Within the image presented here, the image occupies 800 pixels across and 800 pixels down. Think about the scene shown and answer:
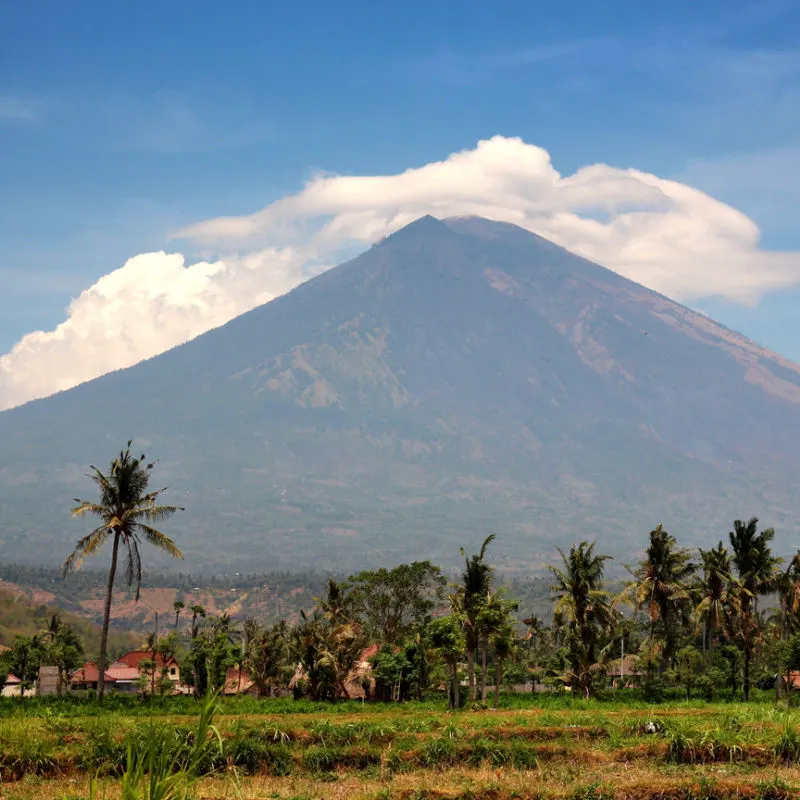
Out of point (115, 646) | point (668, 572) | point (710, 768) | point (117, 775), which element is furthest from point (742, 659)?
point (115, 646)

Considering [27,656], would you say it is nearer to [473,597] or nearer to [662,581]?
[473,597]

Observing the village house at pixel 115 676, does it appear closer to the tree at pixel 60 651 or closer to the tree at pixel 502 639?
the tree at pixel 60 651

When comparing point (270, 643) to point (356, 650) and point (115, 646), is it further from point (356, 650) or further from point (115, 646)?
point (115, 646)

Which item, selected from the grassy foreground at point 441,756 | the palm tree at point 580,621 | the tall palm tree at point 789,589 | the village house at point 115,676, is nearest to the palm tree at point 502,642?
the palm tree at point 580,621

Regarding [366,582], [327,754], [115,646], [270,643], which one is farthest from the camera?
[115,646]

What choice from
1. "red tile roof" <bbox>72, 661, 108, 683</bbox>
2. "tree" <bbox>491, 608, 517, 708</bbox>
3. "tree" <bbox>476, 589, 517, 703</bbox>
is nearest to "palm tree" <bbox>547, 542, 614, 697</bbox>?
"tree" <bbox>491, 608, 517, 708</bbox>

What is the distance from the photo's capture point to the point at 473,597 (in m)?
50.0

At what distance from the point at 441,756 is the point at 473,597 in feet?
58.6

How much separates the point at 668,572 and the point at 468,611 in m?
21.6

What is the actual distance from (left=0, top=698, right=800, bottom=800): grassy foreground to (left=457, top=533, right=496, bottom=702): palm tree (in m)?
10.9

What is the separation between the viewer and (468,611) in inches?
1960

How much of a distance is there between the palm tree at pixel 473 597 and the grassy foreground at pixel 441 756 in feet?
35.8

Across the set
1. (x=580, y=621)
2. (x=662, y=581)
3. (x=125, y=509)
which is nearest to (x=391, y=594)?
(x=662, y=581)

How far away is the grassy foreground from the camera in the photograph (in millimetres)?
28203
